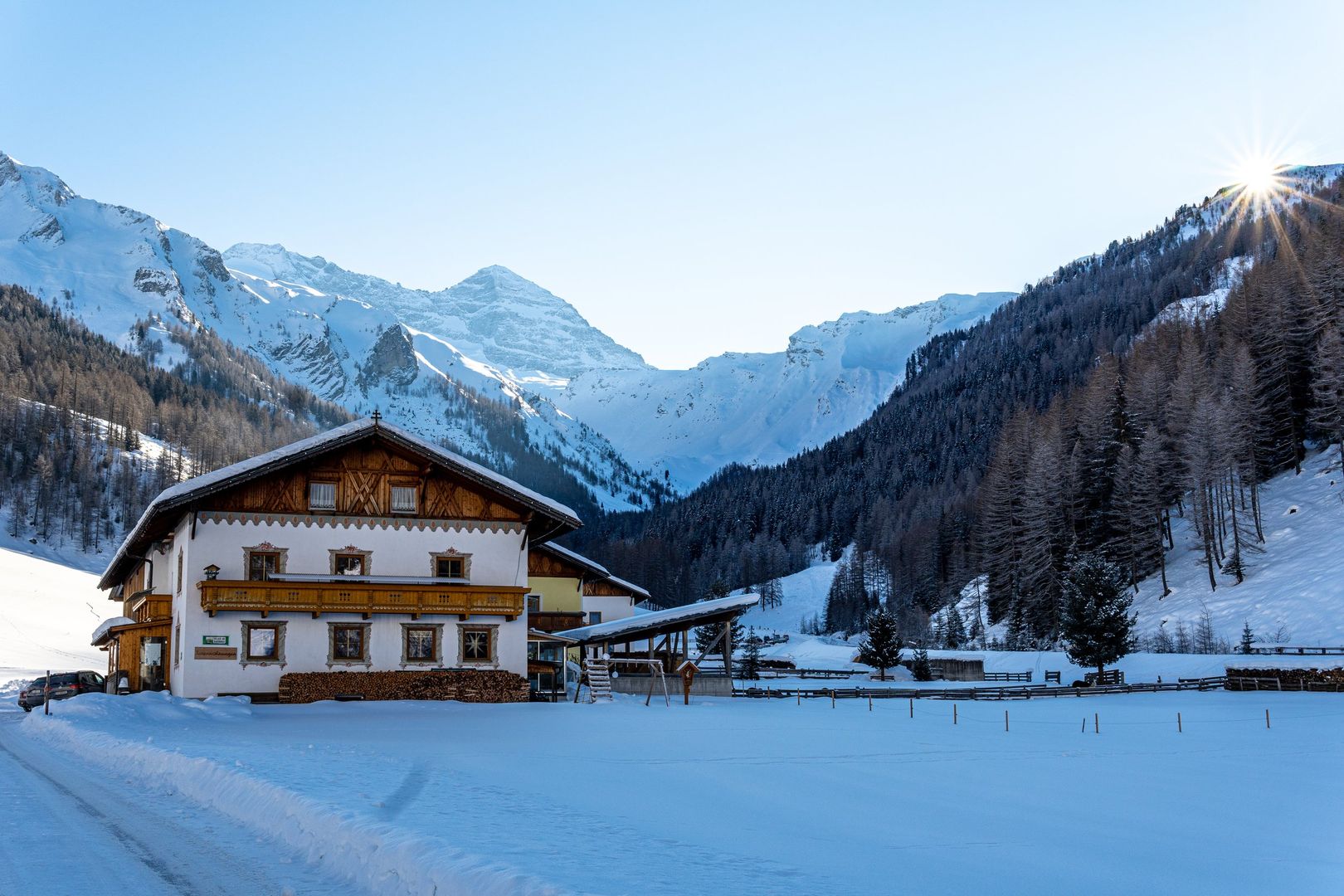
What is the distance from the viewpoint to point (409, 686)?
39219mm

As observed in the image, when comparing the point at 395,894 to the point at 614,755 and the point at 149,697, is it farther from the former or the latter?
the point at 149,697

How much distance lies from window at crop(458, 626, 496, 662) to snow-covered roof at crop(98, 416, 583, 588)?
491cm

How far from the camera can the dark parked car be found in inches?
1672

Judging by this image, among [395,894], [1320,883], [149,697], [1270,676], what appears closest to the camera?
[395,894]

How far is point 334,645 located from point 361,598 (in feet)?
6.79

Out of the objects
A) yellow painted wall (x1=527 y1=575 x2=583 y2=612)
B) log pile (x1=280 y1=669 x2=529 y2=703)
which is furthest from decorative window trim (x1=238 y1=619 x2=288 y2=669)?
yellow painted wall (x1=527 y1=575 x2=583 y2=612)

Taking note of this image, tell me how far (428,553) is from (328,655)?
4985 millimetres

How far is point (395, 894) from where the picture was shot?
10930 mm

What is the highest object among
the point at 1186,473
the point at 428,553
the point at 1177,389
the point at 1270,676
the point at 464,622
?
the point at 1177,389

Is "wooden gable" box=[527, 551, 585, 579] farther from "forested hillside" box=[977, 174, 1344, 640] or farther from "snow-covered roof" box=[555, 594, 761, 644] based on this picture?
"forested hillside" box=[977, 174, 1344, 640]

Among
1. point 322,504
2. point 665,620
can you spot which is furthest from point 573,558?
point 322,504

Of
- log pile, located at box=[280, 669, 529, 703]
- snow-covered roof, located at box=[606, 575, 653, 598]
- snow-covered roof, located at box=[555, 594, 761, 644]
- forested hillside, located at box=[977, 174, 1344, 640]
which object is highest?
forested hillside, located at box=[977, 174, 1344, 640]

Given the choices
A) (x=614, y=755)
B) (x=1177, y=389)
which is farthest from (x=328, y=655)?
(x=1177, y=389)

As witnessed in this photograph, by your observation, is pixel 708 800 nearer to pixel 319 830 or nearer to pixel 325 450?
pixel 319 830
